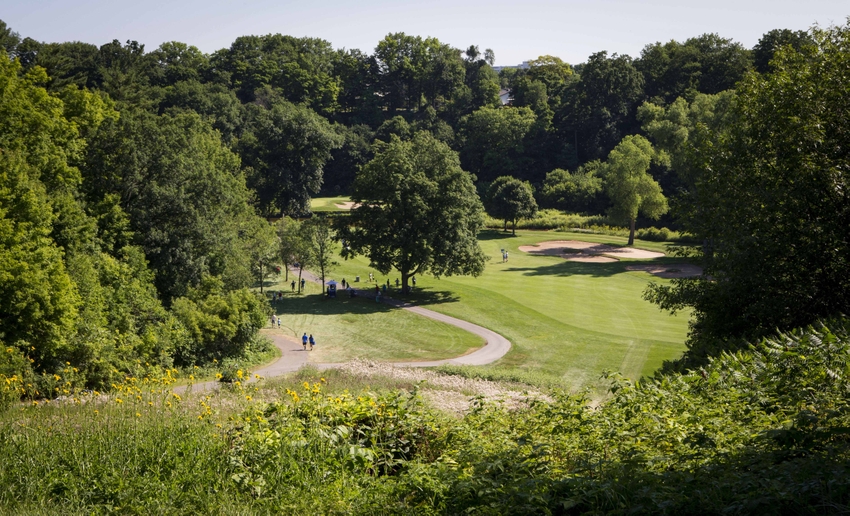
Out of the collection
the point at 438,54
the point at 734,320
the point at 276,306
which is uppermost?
the point at 438,54

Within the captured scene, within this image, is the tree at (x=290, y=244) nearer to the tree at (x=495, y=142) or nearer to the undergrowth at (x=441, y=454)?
the undergrowth at (x=441, y=454)

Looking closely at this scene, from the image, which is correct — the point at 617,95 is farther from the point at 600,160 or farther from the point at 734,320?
the point at 734,320

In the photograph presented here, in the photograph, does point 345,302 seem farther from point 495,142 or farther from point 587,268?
point 495,142

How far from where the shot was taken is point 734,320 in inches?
752

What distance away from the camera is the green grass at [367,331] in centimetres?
3525

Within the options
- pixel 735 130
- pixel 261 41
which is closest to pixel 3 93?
pixel 735 130

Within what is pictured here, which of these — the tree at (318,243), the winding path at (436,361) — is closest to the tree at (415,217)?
the tree at (318,243)

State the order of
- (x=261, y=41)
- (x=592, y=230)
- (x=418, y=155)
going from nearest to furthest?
(x=418, y=155)
(x=592, y=230)
(x=261, y=41)

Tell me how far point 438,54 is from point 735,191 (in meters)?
114

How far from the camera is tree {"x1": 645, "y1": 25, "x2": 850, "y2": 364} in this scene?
17.3 metres

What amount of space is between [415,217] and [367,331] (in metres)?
12.1

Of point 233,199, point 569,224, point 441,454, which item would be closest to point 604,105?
point 569,224

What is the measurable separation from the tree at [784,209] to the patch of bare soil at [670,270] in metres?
37.6

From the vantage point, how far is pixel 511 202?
76.5 m
